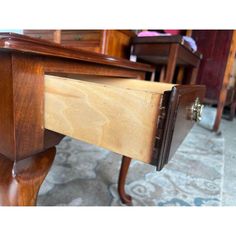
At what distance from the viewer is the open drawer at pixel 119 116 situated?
0.21 metres

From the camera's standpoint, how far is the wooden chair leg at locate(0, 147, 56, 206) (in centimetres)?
28

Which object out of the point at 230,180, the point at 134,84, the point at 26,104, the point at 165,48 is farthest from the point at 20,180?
the point at 165,48

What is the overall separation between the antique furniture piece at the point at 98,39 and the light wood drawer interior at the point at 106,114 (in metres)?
0.80

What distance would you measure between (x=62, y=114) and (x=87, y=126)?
0.14ft

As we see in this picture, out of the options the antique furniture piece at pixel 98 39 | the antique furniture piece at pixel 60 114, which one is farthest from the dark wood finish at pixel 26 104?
the antique furniture piece at pixel 98 39

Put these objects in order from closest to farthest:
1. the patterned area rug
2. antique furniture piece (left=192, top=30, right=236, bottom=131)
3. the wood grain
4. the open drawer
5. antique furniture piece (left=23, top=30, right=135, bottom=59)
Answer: the open drawer → the wood grain → the patterned area rug → antique furniture piece (left=23, top=30, right=135, bottom=59) → antique furniture piece (left=192, top=30, right=236, bottom=131)

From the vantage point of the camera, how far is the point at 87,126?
0.86 ft

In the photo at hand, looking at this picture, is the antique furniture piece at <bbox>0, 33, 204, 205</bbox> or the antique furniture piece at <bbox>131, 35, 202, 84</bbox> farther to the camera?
the antique furniture piece at <bbox>131, 35, 202, 84</bbox>

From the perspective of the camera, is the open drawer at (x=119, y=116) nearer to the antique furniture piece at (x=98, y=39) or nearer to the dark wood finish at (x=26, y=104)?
the dark wood finish at (x=26, y=104)

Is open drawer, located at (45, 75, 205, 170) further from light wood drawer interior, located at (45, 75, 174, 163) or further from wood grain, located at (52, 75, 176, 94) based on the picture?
wood grain, located at (52, 75, 176, 94)

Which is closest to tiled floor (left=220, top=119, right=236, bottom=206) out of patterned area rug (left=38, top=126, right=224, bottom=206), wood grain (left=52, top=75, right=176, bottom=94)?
patterned area rug (left=38, top=126, right=224, bottom=206)
